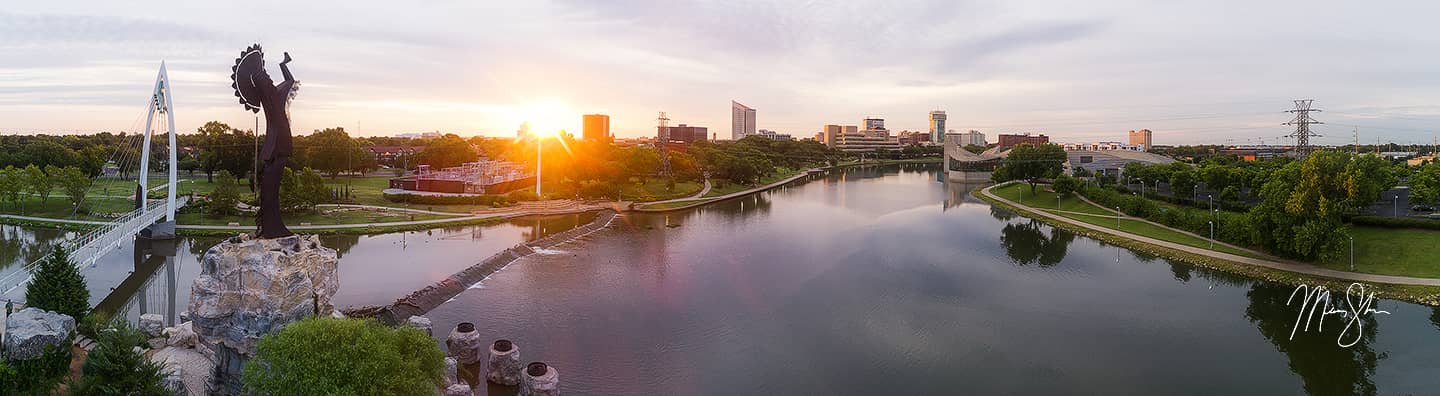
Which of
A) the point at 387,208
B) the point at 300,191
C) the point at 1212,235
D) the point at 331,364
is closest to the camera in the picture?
the point at 331,364

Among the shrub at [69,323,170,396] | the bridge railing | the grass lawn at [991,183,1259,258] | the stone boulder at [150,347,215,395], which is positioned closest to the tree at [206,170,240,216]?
the bridge railing

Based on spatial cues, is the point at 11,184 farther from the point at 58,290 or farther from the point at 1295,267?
the point at 1295,267

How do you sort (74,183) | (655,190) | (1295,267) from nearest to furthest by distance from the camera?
(1295,267) → (74,183) → (655,190)

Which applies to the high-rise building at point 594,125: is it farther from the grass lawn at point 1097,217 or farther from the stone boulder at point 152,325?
the stone boulder at point 152,325

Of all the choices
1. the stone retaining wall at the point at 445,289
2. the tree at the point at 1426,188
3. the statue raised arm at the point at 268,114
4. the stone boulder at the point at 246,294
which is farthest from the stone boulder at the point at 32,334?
the tree at the point at 1426,188

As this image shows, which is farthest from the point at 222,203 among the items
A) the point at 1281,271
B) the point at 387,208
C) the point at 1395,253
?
the point at 1395,253

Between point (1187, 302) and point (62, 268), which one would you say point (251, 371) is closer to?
point (62, 268)

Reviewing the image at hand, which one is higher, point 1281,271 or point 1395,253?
point 1395,253

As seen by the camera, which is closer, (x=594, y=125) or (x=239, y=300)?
(x=239, y=300)
